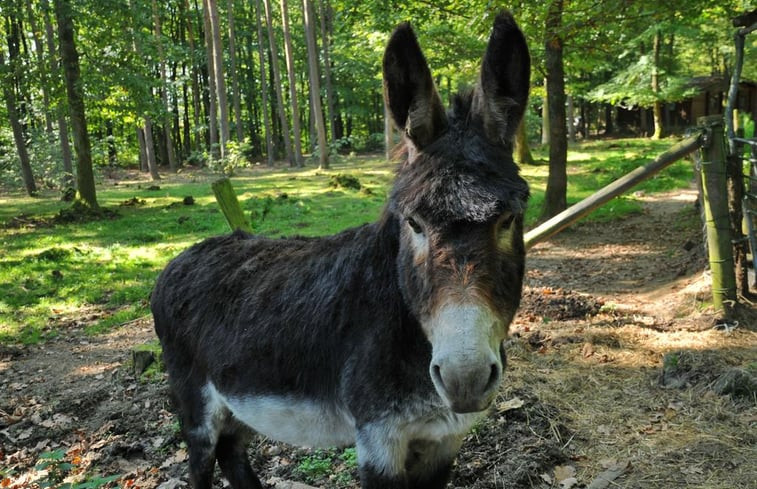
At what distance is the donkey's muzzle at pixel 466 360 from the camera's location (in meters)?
1.67

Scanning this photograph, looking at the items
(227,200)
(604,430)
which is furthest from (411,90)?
(227,200)

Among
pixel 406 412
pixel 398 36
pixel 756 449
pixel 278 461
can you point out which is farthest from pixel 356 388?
pixel 756 449

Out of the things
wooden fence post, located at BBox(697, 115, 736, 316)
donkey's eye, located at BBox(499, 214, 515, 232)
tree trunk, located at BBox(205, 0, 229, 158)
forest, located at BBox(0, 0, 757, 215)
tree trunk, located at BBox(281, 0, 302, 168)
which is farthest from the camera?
tree trunk, located at BBox(281, 0, 302, 168)

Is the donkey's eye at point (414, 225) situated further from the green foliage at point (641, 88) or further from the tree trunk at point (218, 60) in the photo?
the green foliage at point (641, 88)

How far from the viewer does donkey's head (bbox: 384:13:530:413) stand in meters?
1.73

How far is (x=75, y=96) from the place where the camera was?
15.3 metres

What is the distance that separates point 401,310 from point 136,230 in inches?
532

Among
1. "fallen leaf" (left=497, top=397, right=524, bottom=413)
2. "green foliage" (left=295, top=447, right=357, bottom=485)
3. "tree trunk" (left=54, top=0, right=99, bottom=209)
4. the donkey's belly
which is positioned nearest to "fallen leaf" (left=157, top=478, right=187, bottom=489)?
"green foliage" (left=295, top=447, right=357, bottom=485)

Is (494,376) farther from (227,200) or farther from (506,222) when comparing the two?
(227,200)

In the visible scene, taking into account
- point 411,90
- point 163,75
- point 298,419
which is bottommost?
point 298,419

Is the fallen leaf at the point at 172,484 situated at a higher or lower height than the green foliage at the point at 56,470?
lower

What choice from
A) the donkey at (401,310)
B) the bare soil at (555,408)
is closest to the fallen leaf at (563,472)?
the bare soil at (555,408)

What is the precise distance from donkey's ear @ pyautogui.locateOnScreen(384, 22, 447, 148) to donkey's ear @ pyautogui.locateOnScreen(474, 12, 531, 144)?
0.65 ft

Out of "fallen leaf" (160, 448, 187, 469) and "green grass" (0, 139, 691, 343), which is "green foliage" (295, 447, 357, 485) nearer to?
"fallen leaf" (160, 448, 187, 469)
